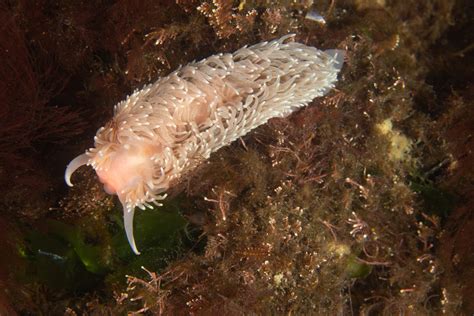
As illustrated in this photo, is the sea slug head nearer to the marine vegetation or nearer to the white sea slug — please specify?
the white sea slug

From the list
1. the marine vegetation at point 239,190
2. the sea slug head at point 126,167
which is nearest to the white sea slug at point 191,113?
the sea slug head at point 126,167

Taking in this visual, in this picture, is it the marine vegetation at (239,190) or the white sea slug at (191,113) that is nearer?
the white sea slug at (191,113)

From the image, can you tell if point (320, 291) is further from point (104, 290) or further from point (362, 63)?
point (362, 63)

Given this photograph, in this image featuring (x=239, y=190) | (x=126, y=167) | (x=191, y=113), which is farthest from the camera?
(x=239, y=190)

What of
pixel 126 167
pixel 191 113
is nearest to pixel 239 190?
pixel 191 113

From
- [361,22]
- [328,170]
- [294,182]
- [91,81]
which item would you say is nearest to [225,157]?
[294,182]

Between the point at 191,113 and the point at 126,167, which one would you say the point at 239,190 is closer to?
the point at 191,113

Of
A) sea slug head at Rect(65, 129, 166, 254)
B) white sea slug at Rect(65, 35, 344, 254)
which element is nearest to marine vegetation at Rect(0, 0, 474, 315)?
white sea slug at Rect(65, 35, 344, 254)

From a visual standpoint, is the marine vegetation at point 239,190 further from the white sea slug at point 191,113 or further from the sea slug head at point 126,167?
the sea slug head at point 126,167
